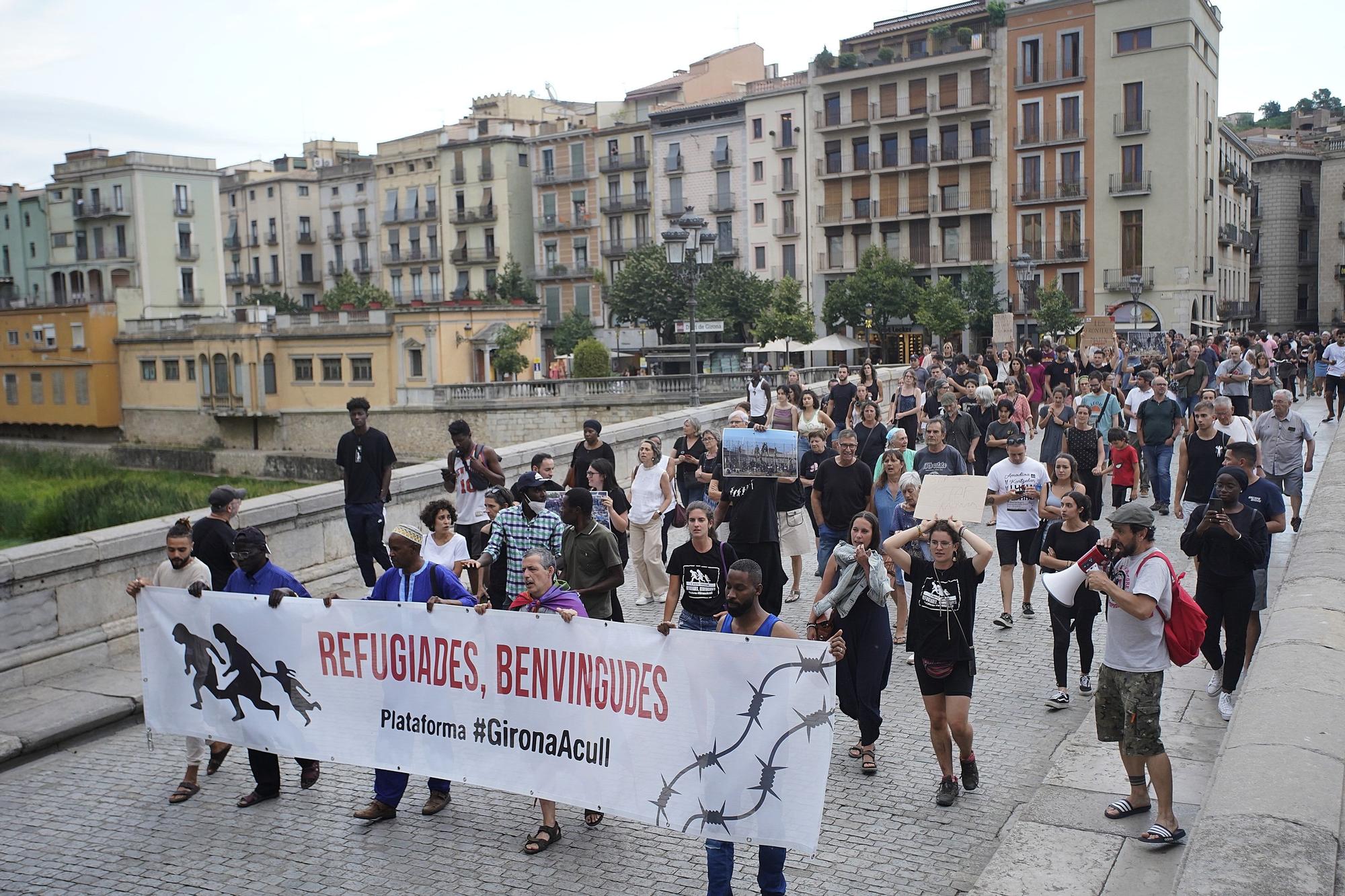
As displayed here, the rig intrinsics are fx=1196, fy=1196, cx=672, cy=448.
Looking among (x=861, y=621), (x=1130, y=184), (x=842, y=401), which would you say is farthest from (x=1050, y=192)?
(x=861, y=621)

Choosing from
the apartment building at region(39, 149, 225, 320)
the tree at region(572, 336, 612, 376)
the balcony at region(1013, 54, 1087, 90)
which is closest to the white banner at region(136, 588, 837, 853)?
the tree at region(572, 336, 612, 376)

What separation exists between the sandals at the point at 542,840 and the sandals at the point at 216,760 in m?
2.43

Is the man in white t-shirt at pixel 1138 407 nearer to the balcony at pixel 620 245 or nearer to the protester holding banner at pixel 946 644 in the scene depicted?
the protester holding banner at pixel 946 644

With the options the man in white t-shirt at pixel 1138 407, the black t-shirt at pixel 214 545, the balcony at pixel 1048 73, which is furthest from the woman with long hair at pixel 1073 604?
the balcony at pixel 1048 73

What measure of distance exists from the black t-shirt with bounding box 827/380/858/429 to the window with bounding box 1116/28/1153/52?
44.4 metres

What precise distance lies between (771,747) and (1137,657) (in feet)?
6.50

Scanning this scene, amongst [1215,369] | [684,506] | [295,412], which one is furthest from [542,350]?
[684,506]

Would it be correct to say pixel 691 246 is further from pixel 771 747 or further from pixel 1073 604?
pixel 771 747

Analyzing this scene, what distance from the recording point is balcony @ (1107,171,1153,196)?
5453cm

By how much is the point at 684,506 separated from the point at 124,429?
61.3 metres

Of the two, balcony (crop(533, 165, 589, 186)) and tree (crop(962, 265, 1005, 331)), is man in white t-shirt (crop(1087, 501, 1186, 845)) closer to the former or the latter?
tree (crop(962, 265, 1005, 331))

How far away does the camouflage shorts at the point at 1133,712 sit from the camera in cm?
600

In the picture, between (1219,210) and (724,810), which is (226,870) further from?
(1219,210)

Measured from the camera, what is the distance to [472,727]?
21.6ft
